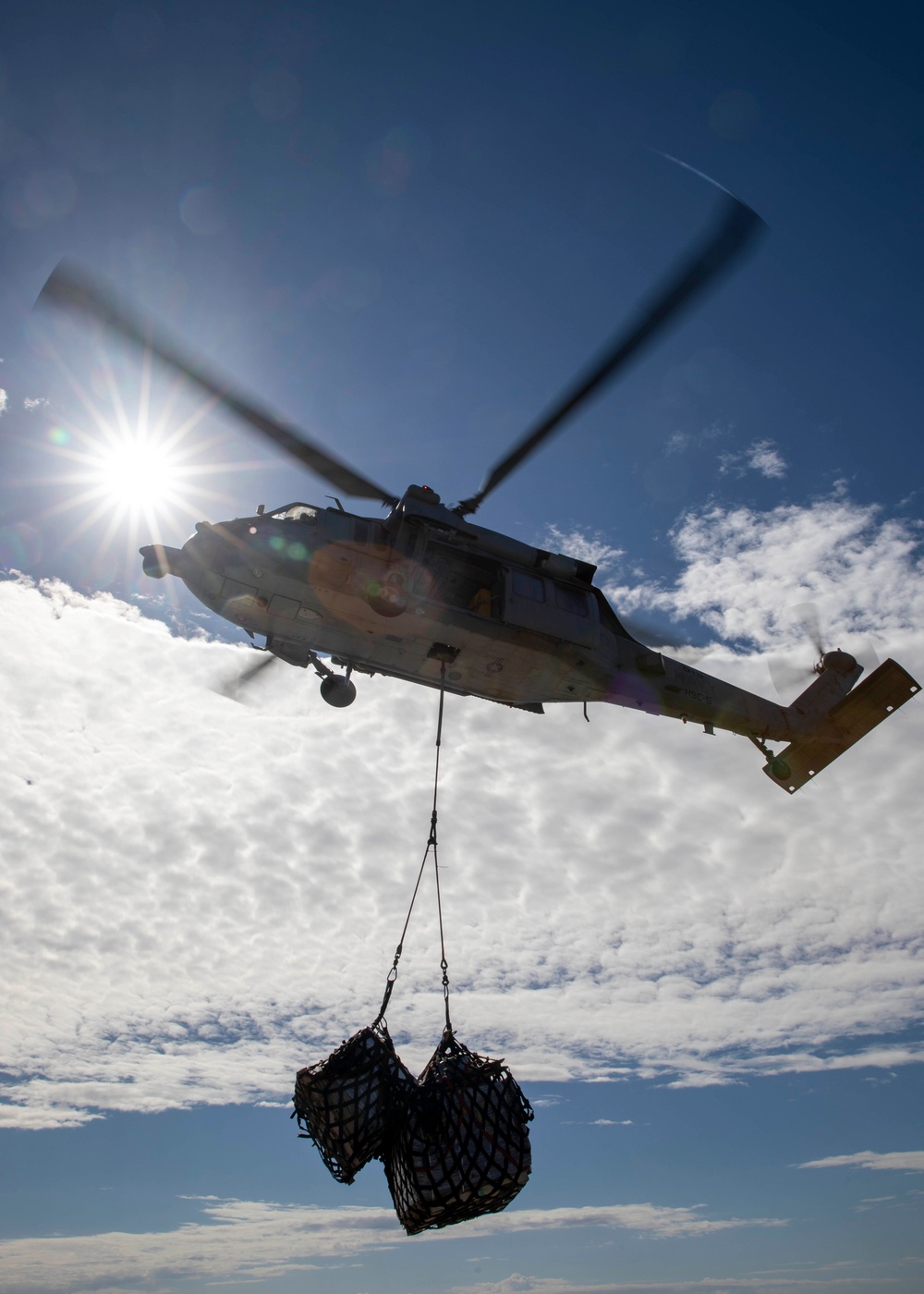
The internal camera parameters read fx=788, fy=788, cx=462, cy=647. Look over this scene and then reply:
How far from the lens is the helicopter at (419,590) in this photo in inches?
417

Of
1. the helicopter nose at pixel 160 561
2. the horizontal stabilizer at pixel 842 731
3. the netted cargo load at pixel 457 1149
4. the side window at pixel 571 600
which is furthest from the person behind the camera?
the horizontal stabilizer at pixel 842 731

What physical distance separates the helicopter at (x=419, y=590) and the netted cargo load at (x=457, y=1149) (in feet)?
18.6

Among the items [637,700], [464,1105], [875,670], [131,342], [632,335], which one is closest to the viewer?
[464,1105]

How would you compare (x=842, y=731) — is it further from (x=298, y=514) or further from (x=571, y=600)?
(x=298, y=514)

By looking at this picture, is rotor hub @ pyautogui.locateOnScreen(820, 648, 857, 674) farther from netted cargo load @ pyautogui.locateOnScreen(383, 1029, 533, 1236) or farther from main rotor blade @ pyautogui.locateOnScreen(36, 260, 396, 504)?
netted cargo load @ pyautogui.locateOnScreen(383, 1029, 533, 1236)

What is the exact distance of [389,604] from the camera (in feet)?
35.3

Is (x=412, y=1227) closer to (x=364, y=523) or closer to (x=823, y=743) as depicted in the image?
(x=364, y=523)

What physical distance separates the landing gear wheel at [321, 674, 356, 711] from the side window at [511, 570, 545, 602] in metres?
2.76

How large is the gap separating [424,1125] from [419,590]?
6779mm

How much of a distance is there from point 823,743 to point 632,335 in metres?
8.52

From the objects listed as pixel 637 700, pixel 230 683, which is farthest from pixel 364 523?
pixel 637 700

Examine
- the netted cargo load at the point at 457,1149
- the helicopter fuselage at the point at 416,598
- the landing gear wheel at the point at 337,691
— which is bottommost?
the netted cargo load at the point at 457,1149

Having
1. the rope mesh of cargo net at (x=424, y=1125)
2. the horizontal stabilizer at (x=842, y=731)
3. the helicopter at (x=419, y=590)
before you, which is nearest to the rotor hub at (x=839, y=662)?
the horizontal stabilizer at (x=842, y=731)

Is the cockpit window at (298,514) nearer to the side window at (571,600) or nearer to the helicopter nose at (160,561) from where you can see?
the helicopter nose at (160,561)
